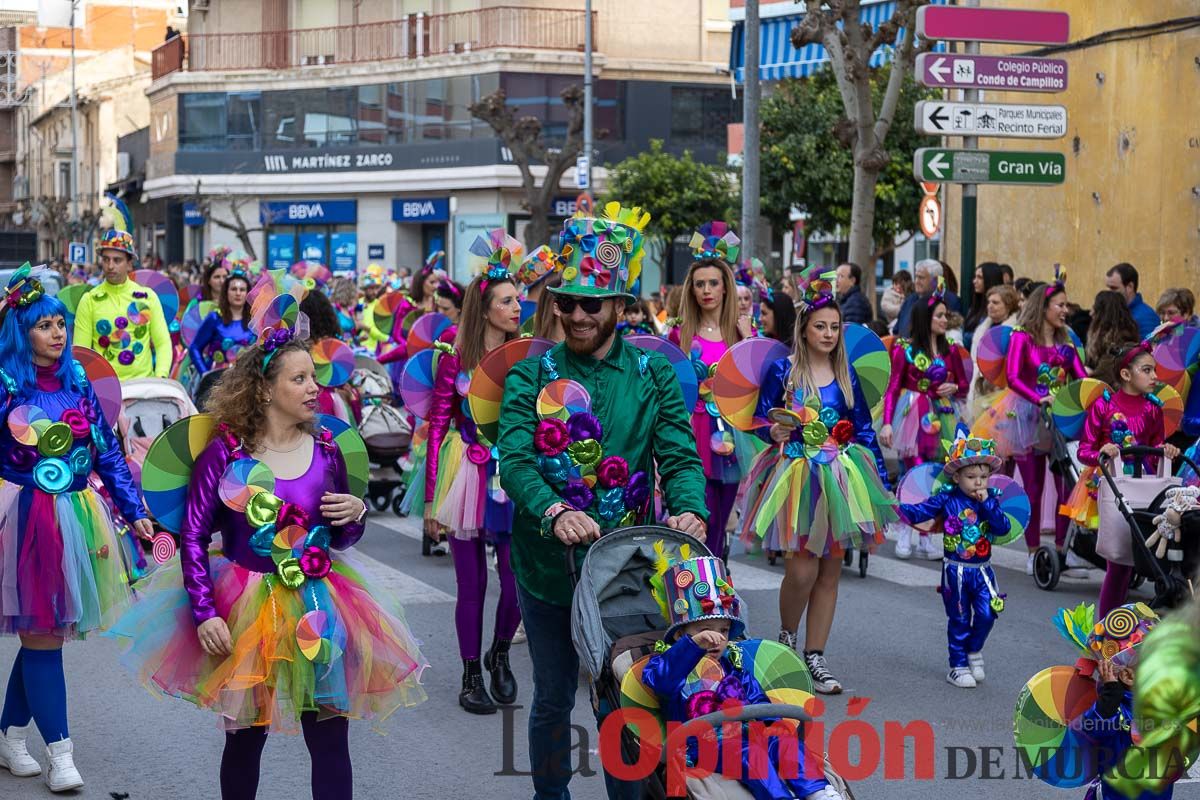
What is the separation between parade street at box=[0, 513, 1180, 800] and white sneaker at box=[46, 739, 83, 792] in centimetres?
10

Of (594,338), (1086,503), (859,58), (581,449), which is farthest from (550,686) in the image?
(859,58)

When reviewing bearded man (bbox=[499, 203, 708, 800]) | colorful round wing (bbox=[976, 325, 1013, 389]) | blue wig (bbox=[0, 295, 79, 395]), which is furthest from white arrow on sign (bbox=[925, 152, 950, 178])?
blue wig (bbox=[0, 295, 79, 395])

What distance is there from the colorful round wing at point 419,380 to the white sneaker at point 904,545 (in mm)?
4714

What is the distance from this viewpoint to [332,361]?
1144cm

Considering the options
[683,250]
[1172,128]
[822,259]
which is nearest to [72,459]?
[1172,128]

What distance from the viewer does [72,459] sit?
618 cm

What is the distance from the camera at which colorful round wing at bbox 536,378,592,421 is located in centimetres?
507

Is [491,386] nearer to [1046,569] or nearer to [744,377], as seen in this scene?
[744,377]

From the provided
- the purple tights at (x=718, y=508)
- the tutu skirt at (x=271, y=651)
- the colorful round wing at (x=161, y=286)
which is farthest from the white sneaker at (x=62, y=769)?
the colorful round wing at (x=161, y=286)

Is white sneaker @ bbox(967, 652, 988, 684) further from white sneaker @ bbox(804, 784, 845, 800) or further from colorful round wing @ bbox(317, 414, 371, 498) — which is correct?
colorful round wing @ bbox(317, 414, 371, 498)

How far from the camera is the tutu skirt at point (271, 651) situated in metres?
4.87

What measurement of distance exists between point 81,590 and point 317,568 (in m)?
1.58

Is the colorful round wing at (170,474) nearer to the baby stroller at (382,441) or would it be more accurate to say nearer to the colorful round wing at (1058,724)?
the colorful round wing at (1058,724)

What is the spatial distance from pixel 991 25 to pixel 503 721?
10270mm
